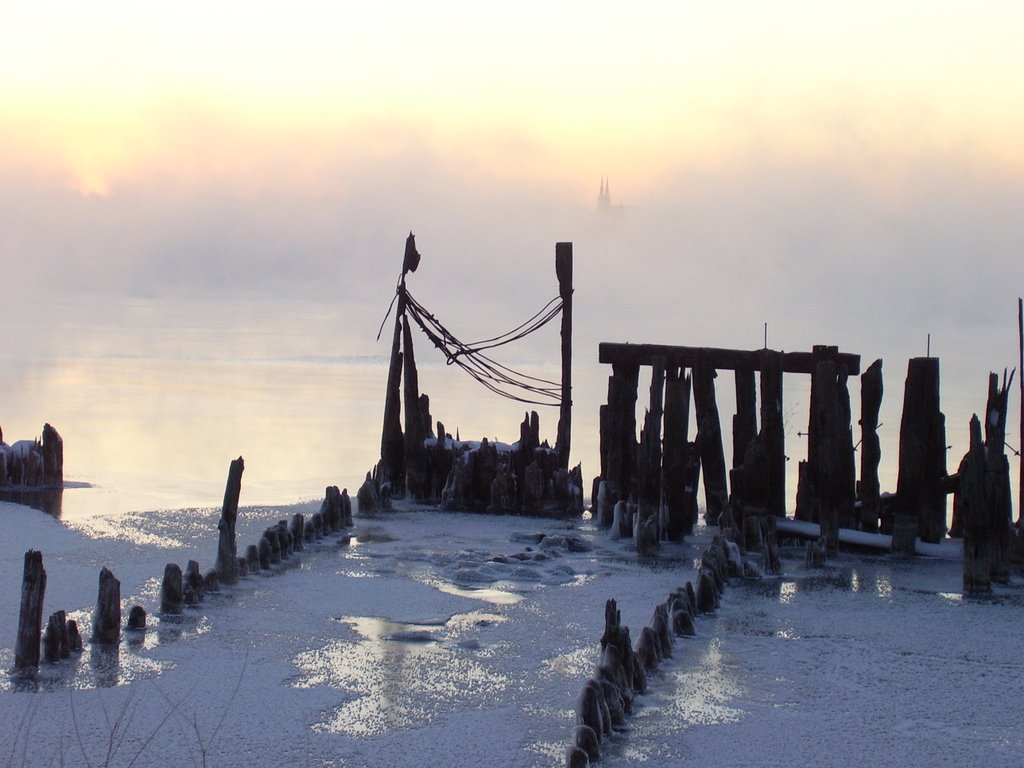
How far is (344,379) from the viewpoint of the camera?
5194 cm

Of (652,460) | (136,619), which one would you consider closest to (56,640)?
(136,619)

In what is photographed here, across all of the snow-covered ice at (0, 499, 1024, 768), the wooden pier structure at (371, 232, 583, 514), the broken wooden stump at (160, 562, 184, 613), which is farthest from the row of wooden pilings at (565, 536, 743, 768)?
the wooden pier structure at (371, 232, 583, 514)

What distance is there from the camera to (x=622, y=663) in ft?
33.4

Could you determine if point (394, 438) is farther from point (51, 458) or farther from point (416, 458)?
point (51, 458)

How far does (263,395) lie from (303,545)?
28.5 meters

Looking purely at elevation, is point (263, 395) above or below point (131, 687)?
above

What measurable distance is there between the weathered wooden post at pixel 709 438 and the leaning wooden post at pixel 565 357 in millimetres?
2980

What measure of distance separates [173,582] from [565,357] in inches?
419

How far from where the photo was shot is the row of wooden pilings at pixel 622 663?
29.5 ft

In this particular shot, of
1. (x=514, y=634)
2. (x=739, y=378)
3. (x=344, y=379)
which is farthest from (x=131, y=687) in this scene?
(x=344, y=379)

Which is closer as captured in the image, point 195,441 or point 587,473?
point 587,473

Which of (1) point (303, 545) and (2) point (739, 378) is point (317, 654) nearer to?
(1) point (303, 545)

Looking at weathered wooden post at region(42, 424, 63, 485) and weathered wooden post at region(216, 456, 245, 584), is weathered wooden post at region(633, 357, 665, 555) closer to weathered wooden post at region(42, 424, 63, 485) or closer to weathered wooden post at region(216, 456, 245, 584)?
weathered wooden post at region(216, 456, 245, 584)

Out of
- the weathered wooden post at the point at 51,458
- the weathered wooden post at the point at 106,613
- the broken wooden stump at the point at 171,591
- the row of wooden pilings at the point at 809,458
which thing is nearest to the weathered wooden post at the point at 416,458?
the row of wooden pilings at the point at 809,458
